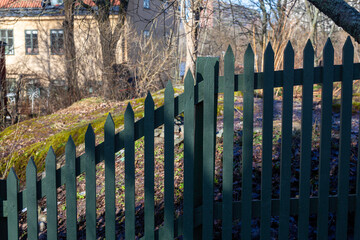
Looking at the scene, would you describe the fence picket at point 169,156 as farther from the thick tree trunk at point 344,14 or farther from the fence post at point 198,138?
the thick tree trunk at point 344,14

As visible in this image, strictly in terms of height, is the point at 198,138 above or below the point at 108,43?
below

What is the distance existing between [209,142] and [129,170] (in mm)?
570

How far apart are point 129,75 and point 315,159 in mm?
9907

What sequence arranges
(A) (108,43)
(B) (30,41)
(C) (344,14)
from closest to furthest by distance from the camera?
(C) (344,14), (A) (108,43), (B) (30,41)

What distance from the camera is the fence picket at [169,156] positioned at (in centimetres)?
262

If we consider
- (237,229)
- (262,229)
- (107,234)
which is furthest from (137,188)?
(262,229)

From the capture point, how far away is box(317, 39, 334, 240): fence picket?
270cm

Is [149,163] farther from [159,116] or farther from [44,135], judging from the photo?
[44,135]

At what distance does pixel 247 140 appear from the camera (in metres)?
2.68

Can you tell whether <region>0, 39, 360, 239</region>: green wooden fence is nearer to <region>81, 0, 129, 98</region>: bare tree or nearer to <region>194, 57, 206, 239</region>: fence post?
<region>194, 57, 206, 239</region>: fence post

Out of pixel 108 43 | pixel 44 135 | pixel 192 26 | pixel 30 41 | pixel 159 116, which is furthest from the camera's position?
pixel 30 41

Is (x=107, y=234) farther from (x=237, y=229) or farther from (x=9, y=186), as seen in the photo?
(x=237, y=229)

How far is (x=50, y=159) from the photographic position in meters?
2.61

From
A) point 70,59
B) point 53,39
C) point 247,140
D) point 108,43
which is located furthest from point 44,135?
point 53,39
